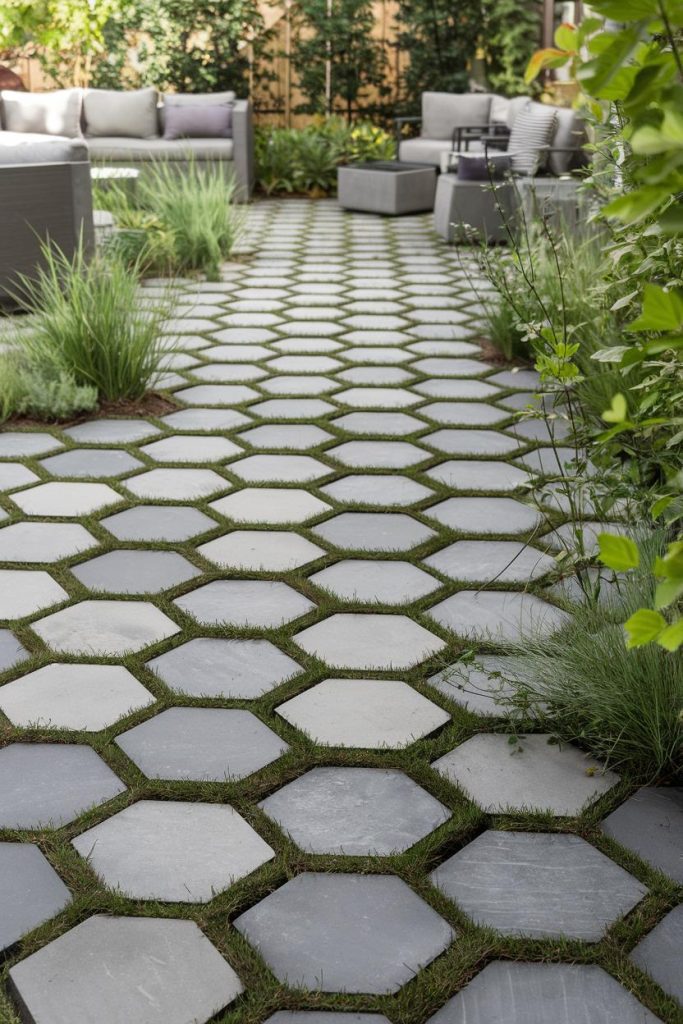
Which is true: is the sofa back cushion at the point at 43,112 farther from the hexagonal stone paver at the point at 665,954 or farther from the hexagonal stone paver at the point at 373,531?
the hexagonal stone paver at the point at 665,954

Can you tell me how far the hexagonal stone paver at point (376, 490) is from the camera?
9.70 ft

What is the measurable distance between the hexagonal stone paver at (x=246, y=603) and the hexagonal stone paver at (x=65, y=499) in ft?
1.99

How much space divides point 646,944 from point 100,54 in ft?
36.9

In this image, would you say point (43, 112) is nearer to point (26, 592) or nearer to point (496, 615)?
point (26, 592)

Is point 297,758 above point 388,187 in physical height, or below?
below

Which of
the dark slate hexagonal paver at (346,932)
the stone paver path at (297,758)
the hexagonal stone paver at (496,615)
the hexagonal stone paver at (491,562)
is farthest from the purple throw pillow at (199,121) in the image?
the dark slate hexagonal paver at (346,932)

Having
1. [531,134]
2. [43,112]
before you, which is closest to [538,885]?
[531,134]

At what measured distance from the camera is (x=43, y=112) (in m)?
9.29

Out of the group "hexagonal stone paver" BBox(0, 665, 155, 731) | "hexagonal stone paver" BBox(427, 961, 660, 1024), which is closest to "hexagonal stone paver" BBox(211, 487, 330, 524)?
"hexagonal stone paver" BBox(0, 665, 155, 731)

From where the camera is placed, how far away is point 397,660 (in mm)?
2121

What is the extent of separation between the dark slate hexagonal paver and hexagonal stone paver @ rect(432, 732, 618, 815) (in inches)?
10.6

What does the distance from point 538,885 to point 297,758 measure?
1.54ft

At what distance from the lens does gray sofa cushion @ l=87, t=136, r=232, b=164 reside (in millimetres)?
9328

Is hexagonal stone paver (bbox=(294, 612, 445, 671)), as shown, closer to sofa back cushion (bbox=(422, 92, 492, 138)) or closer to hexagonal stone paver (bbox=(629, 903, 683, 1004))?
hexagonal stone paver (bbox=(629, 903, 683, 1004))
